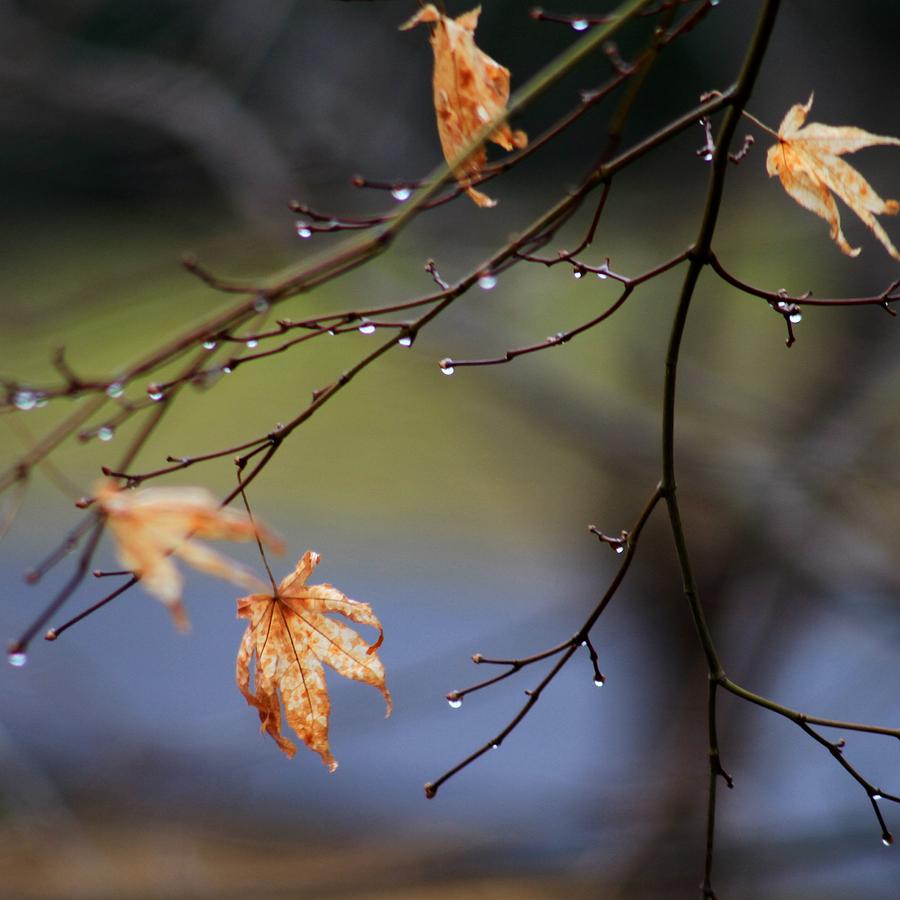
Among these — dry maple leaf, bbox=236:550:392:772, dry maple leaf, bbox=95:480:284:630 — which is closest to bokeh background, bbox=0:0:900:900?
dry maple leaf, bbox=236:550:392:772

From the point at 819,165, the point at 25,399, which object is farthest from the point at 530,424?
the point at 25,399

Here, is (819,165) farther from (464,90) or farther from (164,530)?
(164,530)

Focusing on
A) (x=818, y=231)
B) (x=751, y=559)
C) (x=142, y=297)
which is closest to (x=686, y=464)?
(x=751, y=559)

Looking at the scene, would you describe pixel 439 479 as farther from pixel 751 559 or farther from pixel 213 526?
pixel 213 526

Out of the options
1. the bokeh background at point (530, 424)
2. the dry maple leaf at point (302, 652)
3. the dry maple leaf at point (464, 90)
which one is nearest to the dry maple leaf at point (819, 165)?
the dry maple leaf at point (464, 90)

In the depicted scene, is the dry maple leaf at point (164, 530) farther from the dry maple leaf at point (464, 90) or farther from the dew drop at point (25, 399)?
the dry maple leaf at point (464, 90)

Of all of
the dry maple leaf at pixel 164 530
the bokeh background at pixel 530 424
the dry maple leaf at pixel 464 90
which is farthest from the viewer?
the bokeh background at pixel 530 424
